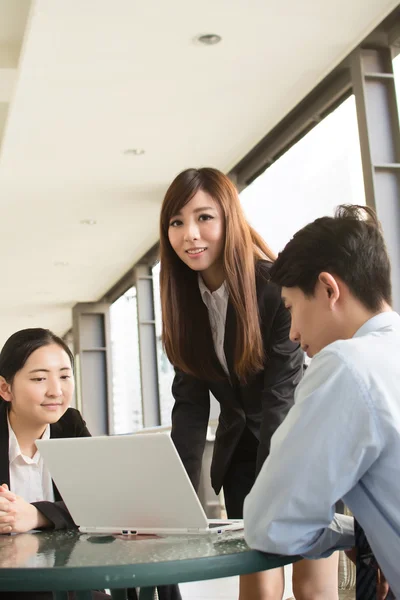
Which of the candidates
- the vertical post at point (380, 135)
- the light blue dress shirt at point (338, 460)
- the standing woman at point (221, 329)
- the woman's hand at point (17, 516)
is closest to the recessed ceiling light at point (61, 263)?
the vertical post at point (380, 135)

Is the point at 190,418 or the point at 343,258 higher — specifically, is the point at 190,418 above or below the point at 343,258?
below

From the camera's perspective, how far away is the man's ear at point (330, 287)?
123cm

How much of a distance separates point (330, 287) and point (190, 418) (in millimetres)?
931

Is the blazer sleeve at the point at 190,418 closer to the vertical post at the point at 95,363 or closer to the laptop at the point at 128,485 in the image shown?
the laptop at the point at 128,485

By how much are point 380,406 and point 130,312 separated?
10722 mm

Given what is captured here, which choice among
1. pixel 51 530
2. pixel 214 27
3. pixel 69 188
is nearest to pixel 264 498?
pixel 51 530

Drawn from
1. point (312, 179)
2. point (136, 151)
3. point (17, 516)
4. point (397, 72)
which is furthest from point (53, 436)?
point (136, 151)

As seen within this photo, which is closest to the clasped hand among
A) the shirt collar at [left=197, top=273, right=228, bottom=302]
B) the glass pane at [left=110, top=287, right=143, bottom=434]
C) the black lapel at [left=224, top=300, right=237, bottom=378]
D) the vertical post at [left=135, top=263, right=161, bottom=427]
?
the black lapel at [left=224, top=300, right=237, bottom=378]

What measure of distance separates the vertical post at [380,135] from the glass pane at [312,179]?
0.35 metres

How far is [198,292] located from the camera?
2.16 meters

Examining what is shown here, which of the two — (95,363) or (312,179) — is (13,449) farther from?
(95,363)

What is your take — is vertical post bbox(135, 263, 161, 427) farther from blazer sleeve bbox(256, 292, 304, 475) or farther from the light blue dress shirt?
the light blue dress shirt

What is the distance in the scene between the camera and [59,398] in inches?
75.4

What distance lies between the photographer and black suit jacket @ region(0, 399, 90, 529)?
5.05 feet
